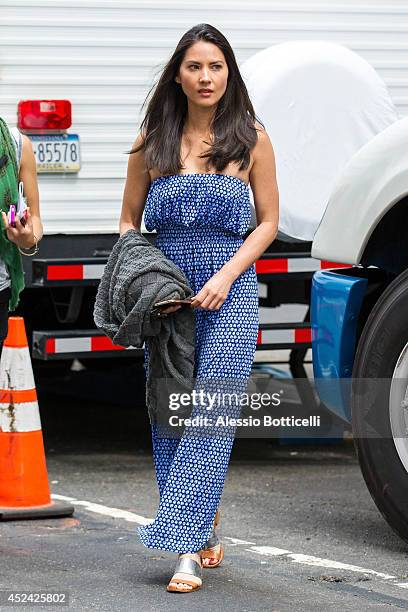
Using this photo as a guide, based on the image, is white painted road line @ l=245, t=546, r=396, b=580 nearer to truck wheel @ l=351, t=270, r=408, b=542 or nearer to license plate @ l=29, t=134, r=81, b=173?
truck wheel @ l=351, t=270, r=408, b=542

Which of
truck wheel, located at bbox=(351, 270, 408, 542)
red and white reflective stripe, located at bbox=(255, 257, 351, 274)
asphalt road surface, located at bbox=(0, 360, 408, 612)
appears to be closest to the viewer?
asphalt road surface, located at bbox=(0, 360, 408, 612)

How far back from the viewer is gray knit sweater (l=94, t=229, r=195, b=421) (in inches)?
185

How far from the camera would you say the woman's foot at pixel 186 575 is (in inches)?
185

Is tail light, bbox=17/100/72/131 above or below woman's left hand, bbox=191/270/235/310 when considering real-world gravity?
above

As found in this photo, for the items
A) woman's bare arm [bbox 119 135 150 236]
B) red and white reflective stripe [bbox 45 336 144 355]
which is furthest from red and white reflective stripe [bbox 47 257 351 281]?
woman's bare arm [bbox 119 135 150 236]

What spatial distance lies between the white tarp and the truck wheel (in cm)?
159

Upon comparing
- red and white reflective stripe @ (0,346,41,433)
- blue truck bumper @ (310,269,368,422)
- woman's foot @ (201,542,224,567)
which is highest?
blue truck bumper @ (310,269,368,422)

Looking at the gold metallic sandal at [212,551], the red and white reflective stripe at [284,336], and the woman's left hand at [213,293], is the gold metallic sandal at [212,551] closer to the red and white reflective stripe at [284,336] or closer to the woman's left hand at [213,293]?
the woman's left hand at [213,293]

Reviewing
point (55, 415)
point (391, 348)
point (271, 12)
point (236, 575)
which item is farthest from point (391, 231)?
point (55, 415)

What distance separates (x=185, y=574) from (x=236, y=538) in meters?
0.95

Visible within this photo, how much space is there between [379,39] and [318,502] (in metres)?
2.50

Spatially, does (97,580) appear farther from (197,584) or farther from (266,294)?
(266,294)

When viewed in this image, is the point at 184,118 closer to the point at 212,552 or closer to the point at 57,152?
the point at 212,552

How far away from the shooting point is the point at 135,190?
4.96 metres
